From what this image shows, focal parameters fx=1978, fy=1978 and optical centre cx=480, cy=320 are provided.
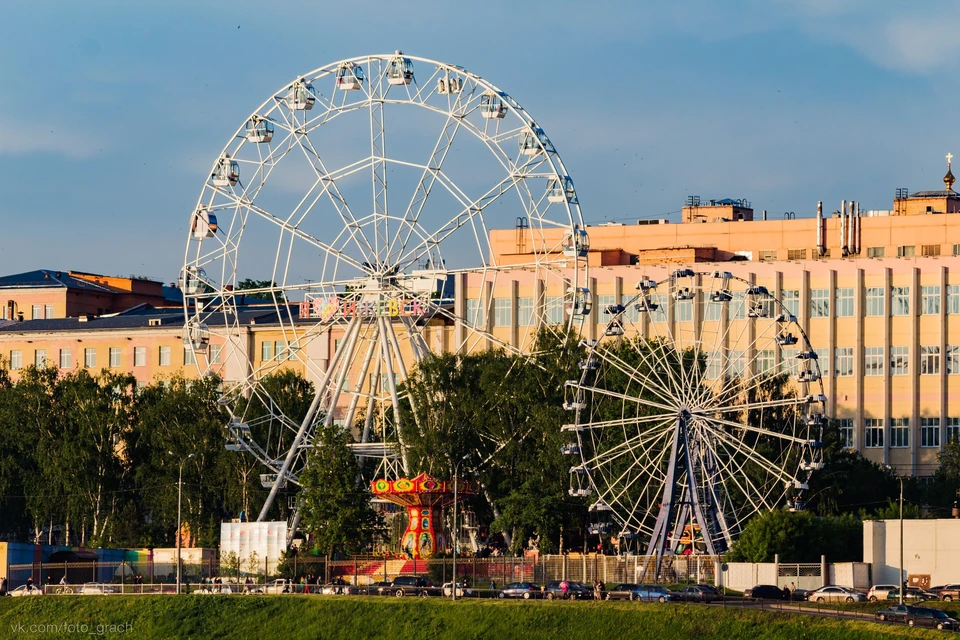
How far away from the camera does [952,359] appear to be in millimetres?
146125

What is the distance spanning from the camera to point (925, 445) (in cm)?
14612

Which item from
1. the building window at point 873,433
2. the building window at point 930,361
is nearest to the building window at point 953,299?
the building window at point 930,361

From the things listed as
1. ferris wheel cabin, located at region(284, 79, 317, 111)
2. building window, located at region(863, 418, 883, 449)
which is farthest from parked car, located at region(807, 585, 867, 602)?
building window, located at region(863, 418, 883, 449)

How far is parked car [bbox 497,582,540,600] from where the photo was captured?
99.2 meters

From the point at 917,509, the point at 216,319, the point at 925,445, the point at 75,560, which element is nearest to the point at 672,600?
the point at 917,509

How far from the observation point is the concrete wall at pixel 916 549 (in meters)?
105

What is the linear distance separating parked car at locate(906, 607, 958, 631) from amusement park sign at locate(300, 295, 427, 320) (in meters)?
45.6

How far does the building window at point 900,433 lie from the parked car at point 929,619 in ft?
205

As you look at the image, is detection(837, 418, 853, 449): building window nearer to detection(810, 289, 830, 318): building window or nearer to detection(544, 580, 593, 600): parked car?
detection(810, 289, 830, 318): building window

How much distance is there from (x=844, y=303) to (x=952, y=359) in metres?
9.16

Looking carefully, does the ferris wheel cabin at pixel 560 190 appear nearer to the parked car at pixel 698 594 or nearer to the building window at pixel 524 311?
the parked car at pixel 698 594

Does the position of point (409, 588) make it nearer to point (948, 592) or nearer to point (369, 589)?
point (369, 589)

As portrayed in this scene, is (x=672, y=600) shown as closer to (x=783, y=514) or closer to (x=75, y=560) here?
(x=783, y=514)

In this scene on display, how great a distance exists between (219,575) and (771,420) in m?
37.3
